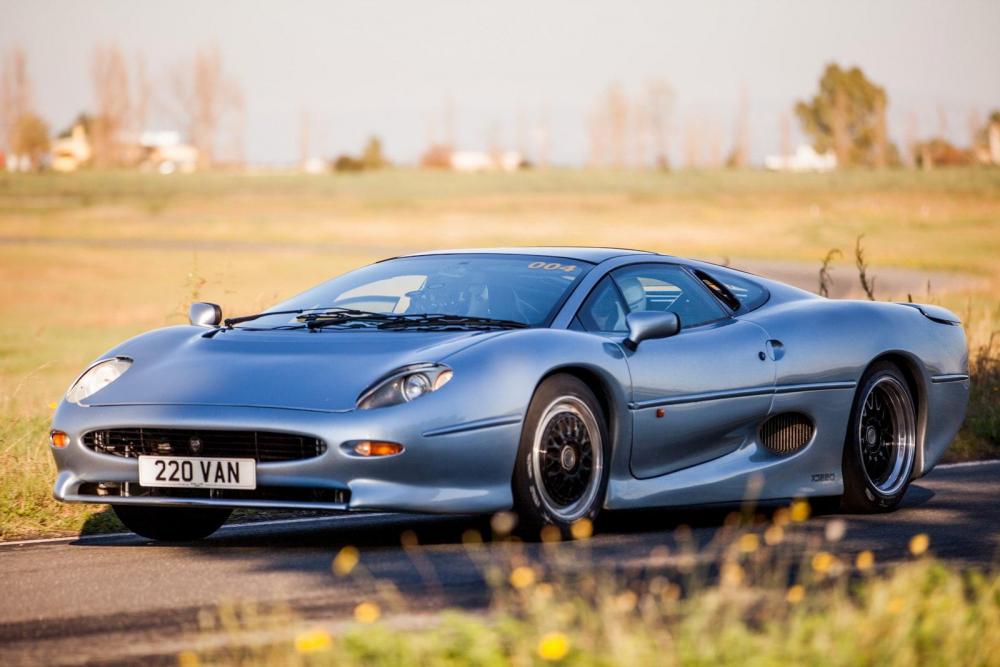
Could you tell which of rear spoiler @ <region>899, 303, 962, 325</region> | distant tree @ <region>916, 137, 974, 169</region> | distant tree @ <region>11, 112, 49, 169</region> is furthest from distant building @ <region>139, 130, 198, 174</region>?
rear spoiler @ <region>899, 303, 962, 325</region>

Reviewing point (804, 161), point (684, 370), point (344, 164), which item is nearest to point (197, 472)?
point (684, 370)

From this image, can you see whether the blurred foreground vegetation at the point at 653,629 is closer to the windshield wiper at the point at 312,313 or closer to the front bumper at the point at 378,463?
the front bumper at the point at 378,463

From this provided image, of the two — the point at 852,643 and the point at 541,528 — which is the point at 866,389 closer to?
the point at 541,528

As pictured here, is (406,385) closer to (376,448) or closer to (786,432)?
(376,448)

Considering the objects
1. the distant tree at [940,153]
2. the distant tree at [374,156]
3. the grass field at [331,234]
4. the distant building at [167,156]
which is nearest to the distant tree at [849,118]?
the distant tree at [940,153]

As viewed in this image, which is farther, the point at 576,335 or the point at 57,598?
the point at 576,335

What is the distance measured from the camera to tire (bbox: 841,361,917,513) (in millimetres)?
8766

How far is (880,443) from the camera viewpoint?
9055 millimetres

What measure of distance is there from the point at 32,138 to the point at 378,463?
14395 cm

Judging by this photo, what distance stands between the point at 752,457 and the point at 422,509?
214 centimetres

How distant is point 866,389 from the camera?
29.2 feet

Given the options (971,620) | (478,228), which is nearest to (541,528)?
(971,620)

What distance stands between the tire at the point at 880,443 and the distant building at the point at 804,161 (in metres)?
116

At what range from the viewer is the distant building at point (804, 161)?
136613 mm
